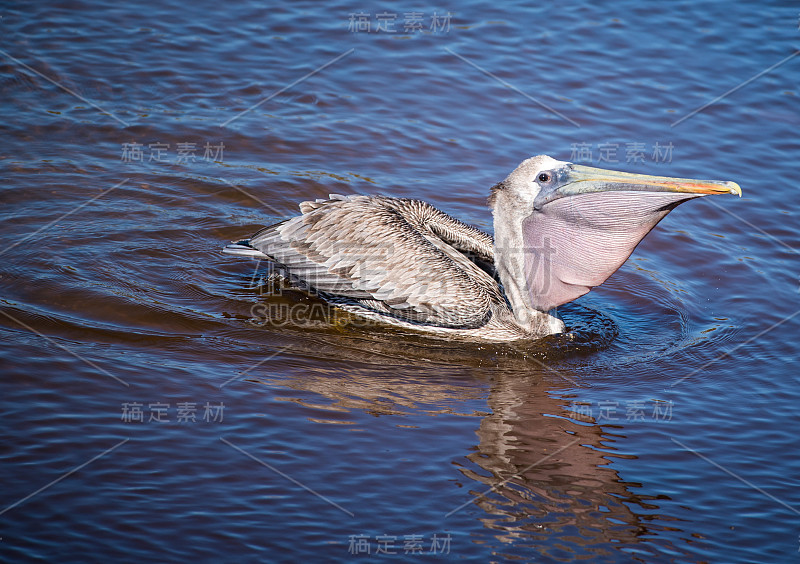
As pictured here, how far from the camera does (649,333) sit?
6.86 metres

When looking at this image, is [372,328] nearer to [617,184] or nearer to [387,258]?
[387,258]

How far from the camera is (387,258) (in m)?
6.55

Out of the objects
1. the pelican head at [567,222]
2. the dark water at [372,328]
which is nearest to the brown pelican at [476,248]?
the pelican head at [567,222]

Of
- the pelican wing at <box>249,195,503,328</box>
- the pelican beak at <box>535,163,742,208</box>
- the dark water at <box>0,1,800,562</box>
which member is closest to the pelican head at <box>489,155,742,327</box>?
the pelican beak at <box>535,163,742,208</box>

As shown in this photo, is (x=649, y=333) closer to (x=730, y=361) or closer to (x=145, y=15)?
(x=730, y=361)

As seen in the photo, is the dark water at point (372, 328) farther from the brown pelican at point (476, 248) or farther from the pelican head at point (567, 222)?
the pelican head at point (567, 222)

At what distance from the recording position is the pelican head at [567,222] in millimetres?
5684

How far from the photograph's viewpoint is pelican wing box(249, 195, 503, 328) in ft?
21.1

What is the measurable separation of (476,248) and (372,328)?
115 centimetres

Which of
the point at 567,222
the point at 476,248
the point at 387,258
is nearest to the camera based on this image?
the point at 567,222

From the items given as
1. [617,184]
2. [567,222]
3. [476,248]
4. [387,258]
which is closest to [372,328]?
[387,258]

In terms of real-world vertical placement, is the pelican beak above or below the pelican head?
above

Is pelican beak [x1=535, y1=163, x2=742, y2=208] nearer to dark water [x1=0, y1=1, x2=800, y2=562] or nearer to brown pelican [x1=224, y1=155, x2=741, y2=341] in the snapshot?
brown pelican [x1=224, y1=155, x2=741, y2=341]

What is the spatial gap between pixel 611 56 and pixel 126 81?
621cm
